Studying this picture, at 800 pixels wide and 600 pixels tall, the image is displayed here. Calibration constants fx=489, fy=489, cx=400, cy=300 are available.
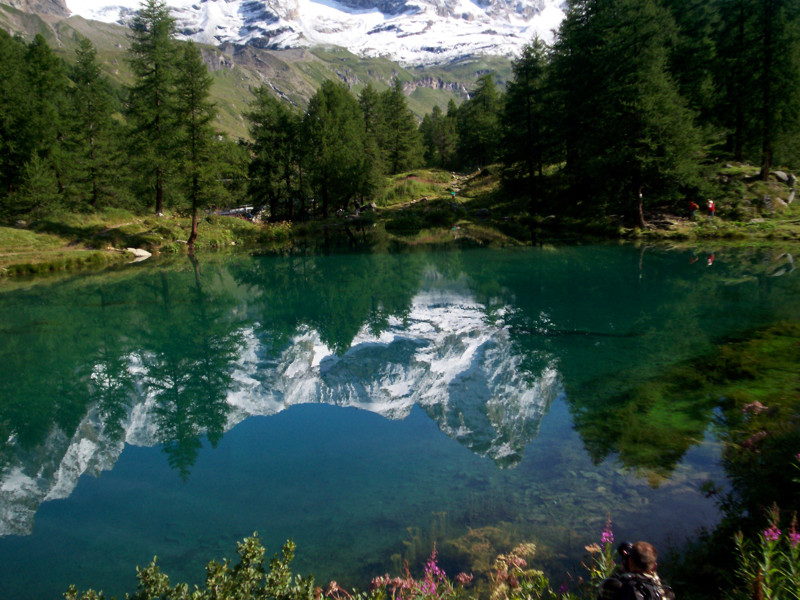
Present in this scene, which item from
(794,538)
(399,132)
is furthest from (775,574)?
(399,132)

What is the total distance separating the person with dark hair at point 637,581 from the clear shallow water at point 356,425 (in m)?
2.89

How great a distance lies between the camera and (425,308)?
21500 mm

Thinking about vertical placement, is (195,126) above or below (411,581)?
above

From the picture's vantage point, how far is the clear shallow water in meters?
7.29

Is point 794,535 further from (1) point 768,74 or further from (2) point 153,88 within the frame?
(2) point 153,88

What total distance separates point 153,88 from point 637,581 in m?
47.5

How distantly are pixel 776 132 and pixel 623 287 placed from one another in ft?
75.0

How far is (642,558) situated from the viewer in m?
3.77

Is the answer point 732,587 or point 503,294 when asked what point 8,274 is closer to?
point 503,294


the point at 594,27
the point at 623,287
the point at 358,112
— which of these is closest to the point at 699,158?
the point at 594,27

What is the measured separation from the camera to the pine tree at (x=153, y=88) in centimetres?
3981

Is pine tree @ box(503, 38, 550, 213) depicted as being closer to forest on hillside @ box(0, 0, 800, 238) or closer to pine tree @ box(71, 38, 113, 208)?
forest on hillside @ box(0, 0, 800, 238)

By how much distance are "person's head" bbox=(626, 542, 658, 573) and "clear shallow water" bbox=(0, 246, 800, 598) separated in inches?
114

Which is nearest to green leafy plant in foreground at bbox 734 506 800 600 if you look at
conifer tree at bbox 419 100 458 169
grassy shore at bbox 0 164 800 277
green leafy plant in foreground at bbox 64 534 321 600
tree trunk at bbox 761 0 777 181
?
green leafy plant in foreground at bbox 64 534 321 600
